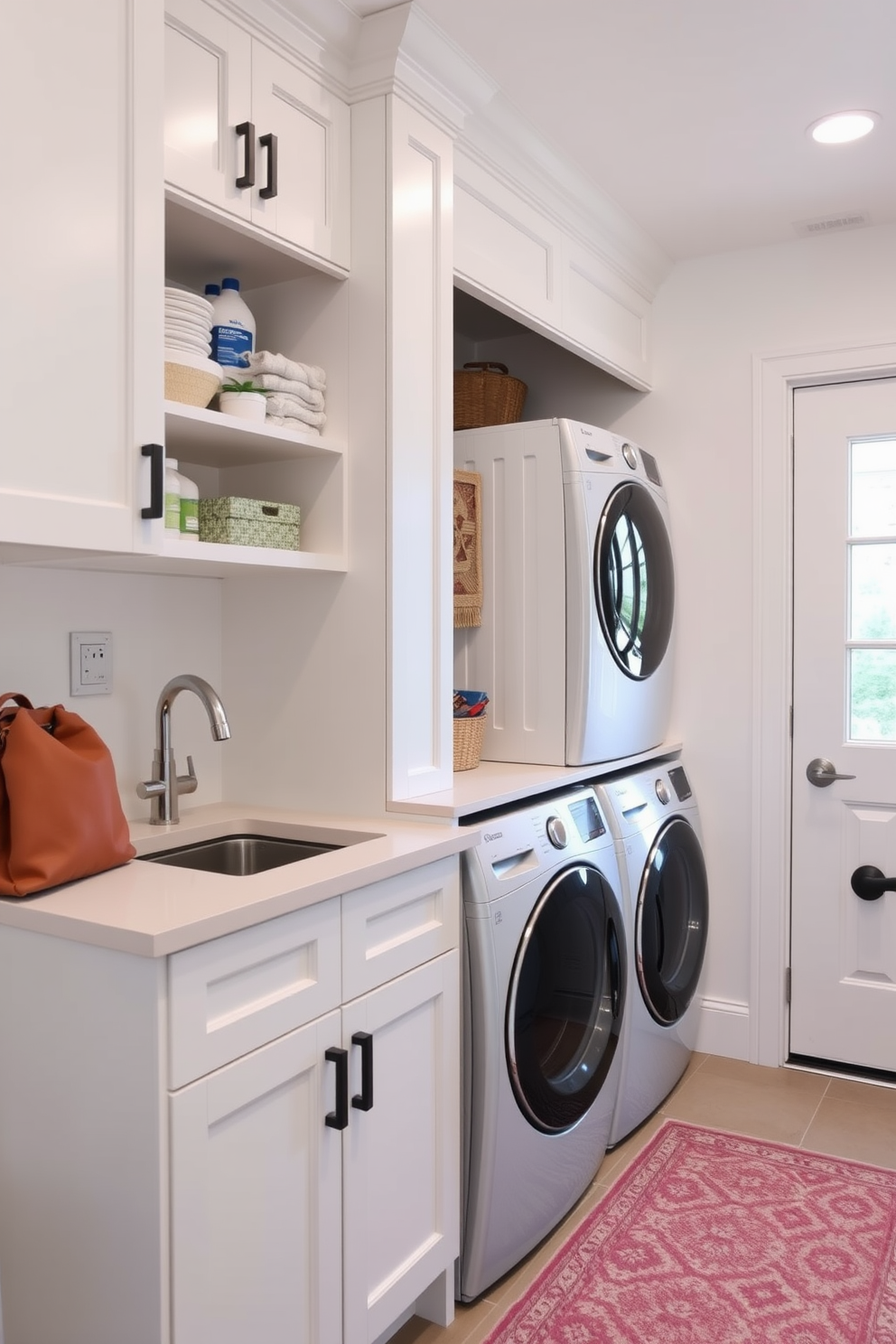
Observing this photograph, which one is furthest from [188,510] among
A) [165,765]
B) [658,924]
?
[658,924]

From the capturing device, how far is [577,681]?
2514 millimetres

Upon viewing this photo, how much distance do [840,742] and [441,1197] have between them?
177cm

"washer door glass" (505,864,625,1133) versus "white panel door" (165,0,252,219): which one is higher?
"white panel door" (165,0,252,219)

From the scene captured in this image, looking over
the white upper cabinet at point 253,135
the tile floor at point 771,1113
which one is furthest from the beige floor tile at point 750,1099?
the white upper cabinet at point 253,135

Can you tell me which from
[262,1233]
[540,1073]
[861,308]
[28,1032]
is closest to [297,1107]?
[262,1233]

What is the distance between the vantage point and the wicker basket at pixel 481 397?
2912mm

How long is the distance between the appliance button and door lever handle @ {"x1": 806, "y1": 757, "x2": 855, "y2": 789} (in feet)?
3.75

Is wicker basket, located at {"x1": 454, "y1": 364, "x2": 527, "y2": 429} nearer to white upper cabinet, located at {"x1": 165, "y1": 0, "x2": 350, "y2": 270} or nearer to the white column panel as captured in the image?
the white column panel

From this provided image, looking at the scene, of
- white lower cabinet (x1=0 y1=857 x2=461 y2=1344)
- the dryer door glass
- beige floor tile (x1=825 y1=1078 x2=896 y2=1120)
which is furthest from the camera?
beige floor tile (x1=825 y1=1078 x2=896 y2=1120)

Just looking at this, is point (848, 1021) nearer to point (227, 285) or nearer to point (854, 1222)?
point (854, 1222)

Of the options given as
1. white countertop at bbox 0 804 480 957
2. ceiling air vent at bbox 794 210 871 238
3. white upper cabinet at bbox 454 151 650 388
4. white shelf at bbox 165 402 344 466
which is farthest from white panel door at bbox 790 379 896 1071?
white shelf at bbox 165 402 344 466

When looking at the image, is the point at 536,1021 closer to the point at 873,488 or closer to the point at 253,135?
the point at 253,135

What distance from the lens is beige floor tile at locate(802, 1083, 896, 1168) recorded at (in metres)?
2.52

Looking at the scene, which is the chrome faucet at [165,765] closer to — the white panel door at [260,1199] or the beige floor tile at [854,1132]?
the white panel door at [260,1199]
